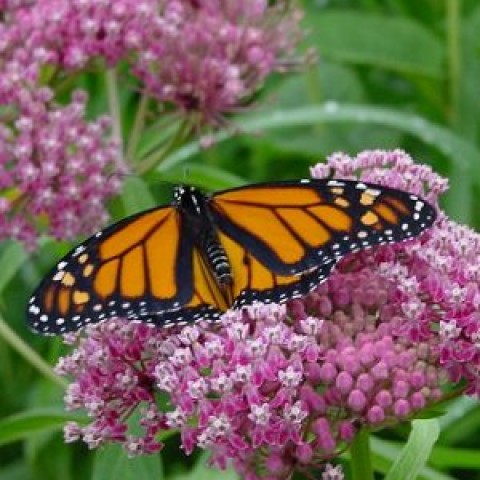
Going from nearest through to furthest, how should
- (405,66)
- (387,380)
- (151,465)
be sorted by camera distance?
(387,380) < (151,465) < (405,66)

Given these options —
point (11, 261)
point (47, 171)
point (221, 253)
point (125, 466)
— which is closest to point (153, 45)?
point (47, 171)

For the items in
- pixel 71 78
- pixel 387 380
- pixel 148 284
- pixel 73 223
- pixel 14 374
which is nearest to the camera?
pixel 387 380

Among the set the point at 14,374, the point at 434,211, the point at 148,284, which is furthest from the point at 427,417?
the point at 14,374

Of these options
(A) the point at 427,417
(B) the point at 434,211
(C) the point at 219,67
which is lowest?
(A) the point at 427,417

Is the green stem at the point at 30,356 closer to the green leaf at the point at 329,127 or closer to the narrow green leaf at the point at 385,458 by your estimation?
the narrow green leaf at the point at 385,458

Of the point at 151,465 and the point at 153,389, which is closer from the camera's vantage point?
the point at 153,389

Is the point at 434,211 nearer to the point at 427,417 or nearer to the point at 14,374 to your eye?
the point at 427,417

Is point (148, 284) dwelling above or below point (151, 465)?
above

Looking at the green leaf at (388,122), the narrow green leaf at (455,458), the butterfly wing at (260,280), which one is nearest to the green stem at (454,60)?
the green leaf at (388,122)
